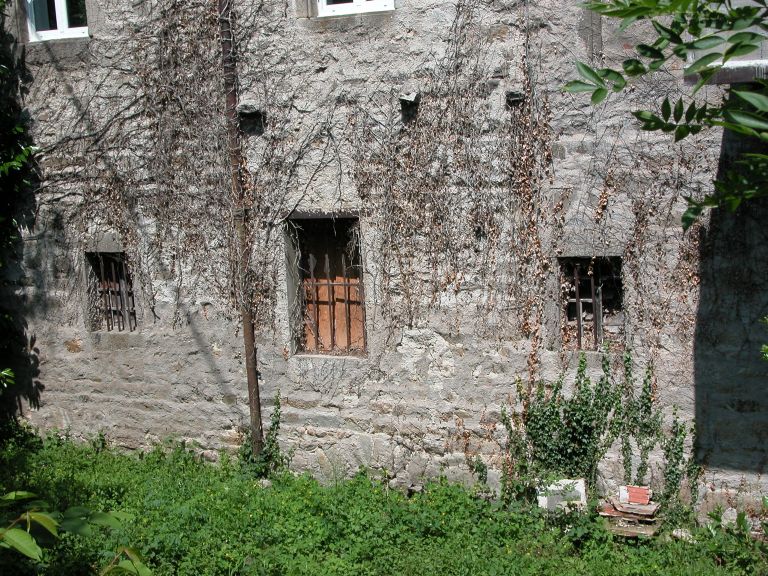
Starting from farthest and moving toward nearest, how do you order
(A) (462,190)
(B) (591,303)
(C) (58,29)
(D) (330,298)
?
(C) (58,29) < (D) (330,298) < (A) (462,190) < (B) (591,303)

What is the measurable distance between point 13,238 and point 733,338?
619 centimetres

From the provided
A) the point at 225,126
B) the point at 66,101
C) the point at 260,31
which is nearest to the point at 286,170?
the point at 225,126

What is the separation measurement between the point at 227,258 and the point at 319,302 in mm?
849

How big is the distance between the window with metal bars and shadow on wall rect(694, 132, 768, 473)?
4824 millimetres

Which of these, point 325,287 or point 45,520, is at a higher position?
point 325,287

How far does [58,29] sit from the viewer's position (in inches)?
290

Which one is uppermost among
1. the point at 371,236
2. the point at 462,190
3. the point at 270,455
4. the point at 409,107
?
the point at 409,107

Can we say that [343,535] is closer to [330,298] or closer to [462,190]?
[330,298]

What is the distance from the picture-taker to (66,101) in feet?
24.0

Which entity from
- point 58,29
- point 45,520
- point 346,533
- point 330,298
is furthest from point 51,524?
point 58,29

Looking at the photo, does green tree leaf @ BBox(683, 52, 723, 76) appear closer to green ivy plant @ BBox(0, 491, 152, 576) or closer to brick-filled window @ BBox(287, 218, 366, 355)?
green ivy plant @ BBox(0, 491, 152, 576)

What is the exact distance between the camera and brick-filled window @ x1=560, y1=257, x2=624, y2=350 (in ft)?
19.4

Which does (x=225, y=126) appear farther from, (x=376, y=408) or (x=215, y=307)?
(x=376, y=408)

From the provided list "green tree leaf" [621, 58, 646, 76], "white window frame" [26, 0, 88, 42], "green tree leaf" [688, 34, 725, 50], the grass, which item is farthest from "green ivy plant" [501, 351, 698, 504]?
"white window frame" [26, 0, 88, 42]
